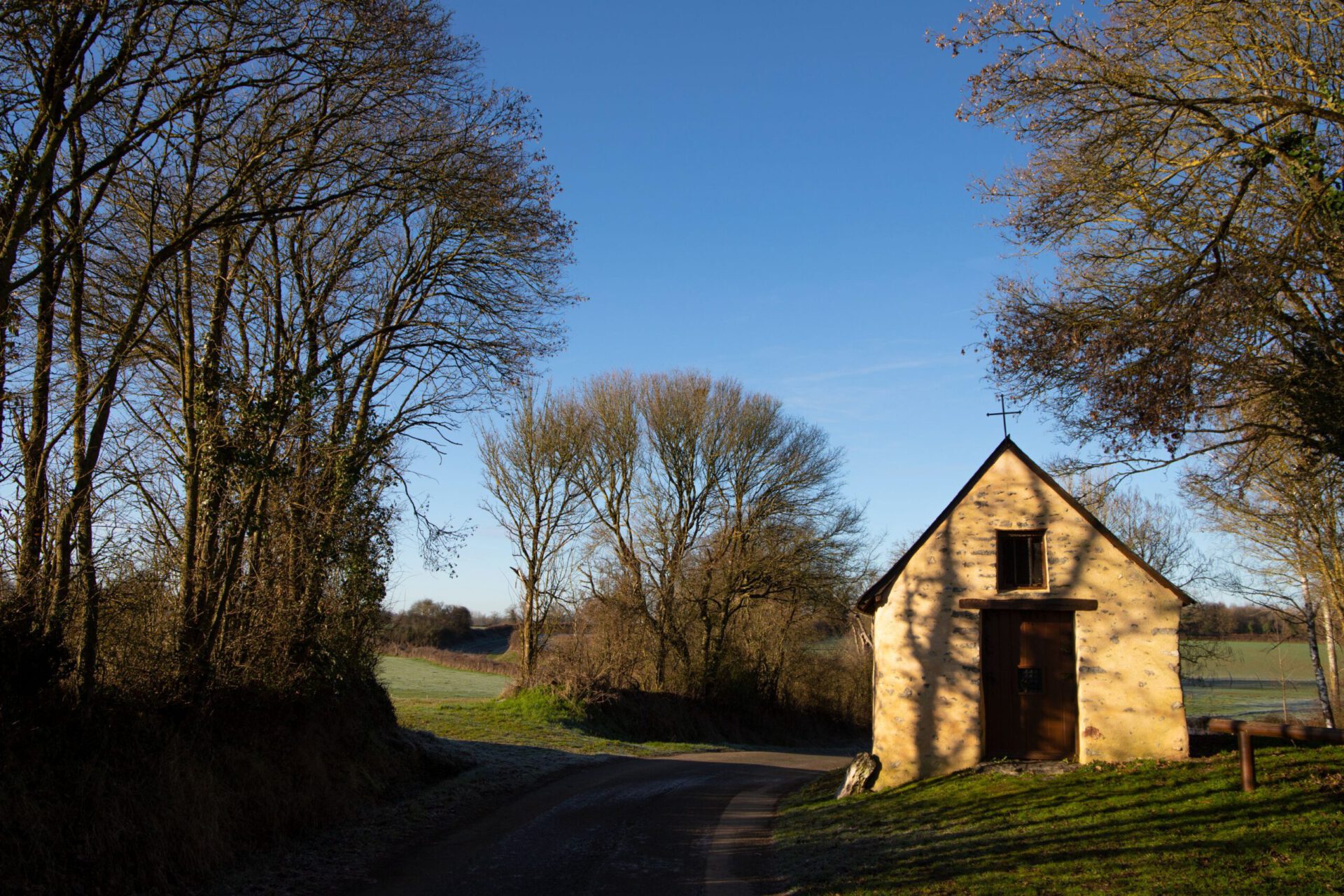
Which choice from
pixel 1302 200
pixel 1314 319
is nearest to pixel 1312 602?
pixel 1314 319

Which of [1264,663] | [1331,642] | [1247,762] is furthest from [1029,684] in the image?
[1264,663]

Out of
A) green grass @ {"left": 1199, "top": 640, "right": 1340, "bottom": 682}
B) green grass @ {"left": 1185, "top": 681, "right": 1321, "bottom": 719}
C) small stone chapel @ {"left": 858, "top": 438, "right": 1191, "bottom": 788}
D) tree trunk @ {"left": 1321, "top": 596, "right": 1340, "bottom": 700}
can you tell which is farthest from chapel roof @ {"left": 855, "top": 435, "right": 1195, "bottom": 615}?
green grass @ {"left": 1199, "top": 640, "right": 1340, "bottom": 682}

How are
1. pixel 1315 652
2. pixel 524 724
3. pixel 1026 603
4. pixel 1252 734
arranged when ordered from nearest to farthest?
pixel 1252 734, pixel 1026 603, pixel 524 724, pixel 1315 652

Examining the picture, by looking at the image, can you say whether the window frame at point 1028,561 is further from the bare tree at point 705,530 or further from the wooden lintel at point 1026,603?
the bare tree at point 705,530

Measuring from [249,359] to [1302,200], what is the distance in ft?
46.2

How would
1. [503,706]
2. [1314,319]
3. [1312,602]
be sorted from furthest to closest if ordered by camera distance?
[1312,602], [503,706], [1314,319]

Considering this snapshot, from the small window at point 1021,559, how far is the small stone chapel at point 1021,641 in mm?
19

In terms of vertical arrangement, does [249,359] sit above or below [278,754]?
above

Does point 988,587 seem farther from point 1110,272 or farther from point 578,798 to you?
point 578,798

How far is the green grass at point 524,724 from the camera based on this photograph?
20.4 m

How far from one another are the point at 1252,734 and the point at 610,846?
9.40 m

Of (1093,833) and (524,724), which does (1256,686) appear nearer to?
(524,724)

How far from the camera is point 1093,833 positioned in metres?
9.72

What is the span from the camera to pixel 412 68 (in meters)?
11.0
